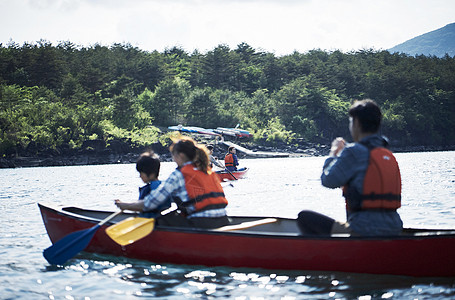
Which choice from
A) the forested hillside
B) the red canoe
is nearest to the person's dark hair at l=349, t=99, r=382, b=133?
the red canoe

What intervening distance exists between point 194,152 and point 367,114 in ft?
7.73

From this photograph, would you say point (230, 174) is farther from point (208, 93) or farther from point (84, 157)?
point (208, 93)

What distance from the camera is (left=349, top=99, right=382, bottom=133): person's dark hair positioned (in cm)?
489

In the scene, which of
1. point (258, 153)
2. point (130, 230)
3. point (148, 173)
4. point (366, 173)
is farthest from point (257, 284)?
point (258, 153)

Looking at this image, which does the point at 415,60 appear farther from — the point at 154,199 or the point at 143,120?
the point at 154,199

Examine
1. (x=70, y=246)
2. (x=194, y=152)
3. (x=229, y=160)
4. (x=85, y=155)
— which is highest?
(x=85, y=155)

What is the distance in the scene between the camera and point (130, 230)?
627 cm

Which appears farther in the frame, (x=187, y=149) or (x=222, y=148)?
(x=222, y=148)

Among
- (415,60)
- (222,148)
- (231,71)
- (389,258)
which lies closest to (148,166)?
(389,258)

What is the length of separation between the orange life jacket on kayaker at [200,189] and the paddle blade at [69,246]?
4.41 feet

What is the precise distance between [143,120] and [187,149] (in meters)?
61.1

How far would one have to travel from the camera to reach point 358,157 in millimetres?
4887

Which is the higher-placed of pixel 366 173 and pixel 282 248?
pixel 366 173

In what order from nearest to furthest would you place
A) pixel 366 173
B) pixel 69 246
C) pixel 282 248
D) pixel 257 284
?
pixel 366 173 → pixel 257 284 → pixel 282 248 → pixel 69 246
